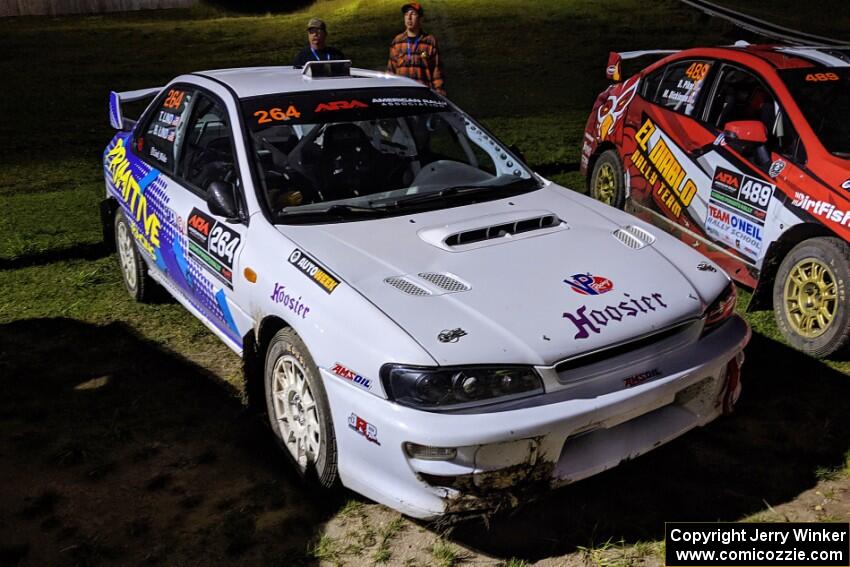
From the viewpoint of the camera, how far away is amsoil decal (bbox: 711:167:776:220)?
4.69 metres

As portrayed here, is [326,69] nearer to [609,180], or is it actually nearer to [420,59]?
[609,180]

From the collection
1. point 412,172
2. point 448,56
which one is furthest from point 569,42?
point 412,172

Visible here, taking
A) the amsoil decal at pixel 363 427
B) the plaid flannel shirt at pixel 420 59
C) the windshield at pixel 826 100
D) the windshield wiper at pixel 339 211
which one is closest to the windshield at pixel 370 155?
the windshield wiper at pixel 339 211

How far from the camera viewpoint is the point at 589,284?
10.2 feet

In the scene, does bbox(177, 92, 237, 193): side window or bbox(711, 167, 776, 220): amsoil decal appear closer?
bbox(177, 92, 237, 193): side window

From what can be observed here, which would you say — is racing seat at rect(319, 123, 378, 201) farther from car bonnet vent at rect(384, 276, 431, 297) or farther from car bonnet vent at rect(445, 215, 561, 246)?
car bonnet vent at rect(384, 276, 431, 297)

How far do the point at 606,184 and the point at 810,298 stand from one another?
241 cm

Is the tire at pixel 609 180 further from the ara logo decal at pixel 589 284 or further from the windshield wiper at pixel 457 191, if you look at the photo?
the ara logo decal at pixel 589 284

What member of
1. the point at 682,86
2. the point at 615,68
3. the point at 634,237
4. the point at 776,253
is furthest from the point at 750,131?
the point at 615,68

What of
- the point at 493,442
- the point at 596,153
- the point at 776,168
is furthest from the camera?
the point at 596,153

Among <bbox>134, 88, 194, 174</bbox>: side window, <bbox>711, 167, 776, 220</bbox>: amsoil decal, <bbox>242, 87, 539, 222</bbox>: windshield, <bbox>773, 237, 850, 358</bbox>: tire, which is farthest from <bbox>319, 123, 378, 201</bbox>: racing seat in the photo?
<bbox>773, 237, 850, 358</bbox>: tire

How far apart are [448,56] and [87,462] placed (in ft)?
56.1

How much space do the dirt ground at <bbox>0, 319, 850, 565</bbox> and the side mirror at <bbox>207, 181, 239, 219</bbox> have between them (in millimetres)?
1007

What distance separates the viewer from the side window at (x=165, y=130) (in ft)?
14.7
